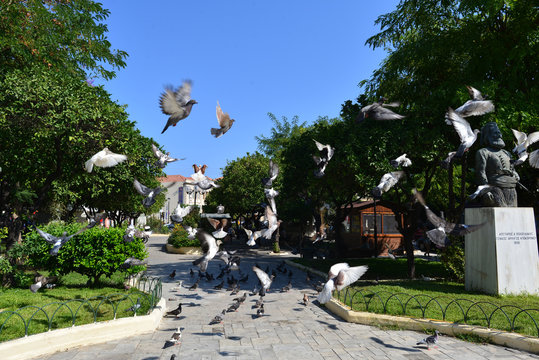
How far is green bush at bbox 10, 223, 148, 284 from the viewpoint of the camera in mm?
9961

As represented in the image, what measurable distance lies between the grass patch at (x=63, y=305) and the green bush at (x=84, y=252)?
0.67 m

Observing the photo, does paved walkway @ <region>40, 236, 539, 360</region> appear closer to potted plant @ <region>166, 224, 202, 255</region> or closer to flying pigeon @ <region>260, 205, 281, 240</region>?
flying pigeon @ <region>260, 205, 281, 240</region>

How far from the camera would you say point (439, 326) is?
283 inches

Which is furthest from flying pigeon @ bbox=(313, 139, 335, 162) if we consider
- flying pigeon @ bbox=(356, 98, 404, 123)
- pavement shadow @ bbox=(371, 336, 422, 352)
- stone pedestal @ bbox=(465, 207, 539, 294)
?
stone pedestal @ bbox=(465, 207, 539, 294)

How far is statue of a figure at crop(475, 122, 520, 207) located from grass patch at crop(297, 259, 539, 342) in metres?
2.60

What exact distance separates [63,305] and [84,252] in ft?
6.68

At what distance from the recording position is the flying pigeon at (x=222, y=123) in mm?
7316

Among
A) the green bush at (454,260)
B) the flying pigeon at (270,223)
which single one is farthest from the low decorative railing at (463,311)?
the green bush at (454,260)

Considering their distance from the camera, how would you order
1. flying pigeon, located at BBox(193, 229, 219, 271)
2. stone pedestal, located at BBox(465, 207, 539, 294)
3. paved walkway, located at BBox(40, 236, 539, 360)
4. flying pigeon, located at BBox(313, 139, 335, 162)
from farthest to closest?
stone pedestal, located at BBox(465, 207, 539, 294) → flying pigeon, located at BBox(313, 139, 335, 162) → flying pigeon, located at BBox(193, 229, 219, 271) → paved walkway, located at BBox(40, 236, 539, 360)

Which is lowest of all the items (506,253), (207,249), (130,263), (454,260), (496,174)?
(454,260)

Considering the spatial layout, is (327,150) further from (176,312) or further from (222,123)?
(176,312)

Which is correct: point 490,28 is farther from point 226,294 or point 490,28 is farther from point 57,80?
point 57,80

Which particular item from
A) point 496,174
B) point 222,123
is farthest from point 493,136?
point 222,123

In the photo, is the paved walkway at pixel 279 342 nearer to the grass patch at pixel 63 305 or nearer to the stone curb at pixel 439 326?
the stone curb at pixel 439 326
